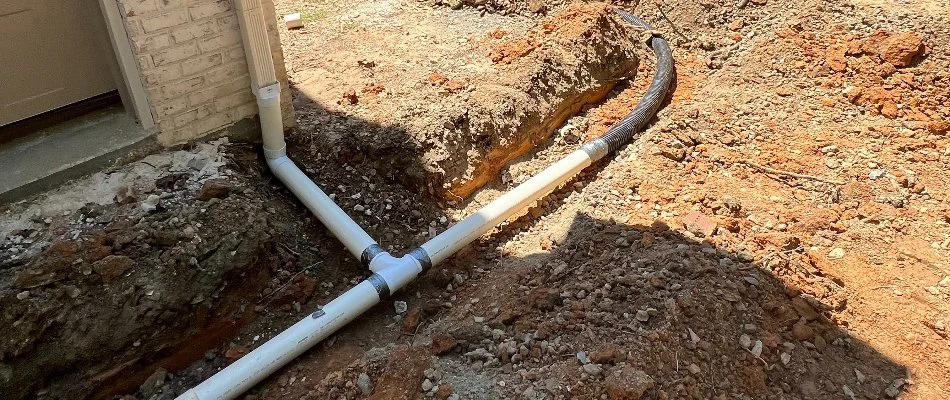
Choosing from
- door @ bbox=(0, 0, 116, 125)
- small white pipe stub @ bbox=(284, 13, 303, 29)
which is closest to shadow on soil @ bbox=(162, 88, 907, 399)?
door @ bbox=(0, 0, 116, 125)

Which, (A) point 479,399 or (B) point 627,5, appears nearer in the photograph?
(A) point 479,399

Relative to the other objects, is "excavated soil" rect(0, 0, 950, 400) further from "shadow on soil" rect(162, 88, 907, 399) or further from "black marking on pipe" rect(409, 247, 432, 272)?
"black marking on pipe" rect(409, 247, 432, 272)

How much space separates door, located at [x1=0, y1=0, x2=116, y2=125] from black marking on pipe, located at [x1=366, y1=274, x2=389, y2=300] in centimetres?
183

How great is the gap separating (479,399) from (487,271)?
122cm

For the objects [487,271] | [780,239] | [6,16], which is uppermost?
[6,16]

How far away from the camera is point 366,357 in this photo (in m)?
2.69

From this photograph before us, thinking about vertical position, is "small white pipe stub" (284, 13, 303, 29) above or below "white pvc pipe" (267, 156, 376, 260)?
above

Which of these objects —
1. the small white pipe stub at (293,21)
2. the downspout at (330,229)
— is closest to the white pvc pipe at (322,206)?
the downspout at (330,229)

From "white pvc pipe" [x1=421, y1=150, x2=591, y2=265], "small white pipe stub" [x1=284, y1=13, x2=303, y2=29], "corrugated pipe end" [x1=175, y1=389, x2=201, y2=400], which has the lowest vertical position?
"corrugated pipe end" [x1=175, y1=389, x2=201, y2=400]

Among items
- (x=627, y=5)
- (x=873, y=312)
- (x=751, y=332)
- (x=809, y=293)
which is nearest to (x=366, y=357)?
(x=751, y=332)

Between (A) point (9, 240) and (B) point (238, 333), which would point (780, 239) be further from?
(A) point (9, 240)

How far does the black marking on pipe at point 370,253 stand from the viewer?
3297mm

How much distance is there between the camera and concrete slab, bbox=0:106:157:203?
3043 millimetres

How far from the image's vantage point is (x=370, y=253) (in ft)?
10.9
